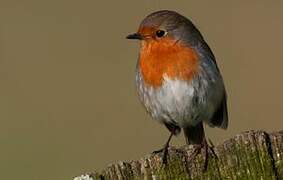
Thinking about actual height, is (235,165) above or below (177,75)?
below

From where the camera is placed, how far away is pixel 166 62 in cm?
692

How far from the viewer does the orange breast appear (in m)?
6.88

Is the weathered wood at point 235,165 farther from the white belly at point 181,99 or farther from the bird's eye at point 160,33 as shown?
the bird's eye at point 160,33

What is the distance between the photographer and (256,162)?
3.74 meters

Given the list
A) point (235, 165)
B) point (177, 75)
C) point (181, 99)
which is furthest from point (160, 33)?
point (235, 165)

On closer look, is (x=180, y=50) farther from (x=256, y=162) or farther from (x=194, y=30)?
(x=256, y=162)

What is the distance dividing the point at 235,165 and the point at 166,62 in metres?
3.21

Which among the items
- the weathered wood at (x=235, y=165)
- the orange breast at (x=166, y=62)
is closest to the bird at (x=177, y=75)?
the orange breast at (x=166, y=62)

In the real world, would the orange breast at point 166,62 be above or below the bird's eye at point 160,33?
below

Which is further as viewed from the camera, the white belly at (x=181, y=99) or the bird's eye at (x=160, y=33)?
the bird's eye at (x=160, y=33)

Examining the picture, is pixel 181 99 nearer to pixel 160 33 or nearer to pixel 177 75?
pixel 177 75

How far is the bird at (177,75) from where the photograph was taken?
22.5ft

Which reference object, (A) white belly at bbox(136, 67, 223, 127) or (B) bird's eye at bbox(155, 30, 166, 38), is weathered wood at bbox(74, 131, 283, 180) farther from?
(B) bird's eye at bbox(155, 30, 166, 38)

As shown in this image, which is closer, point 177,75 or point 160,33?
point 177,75
